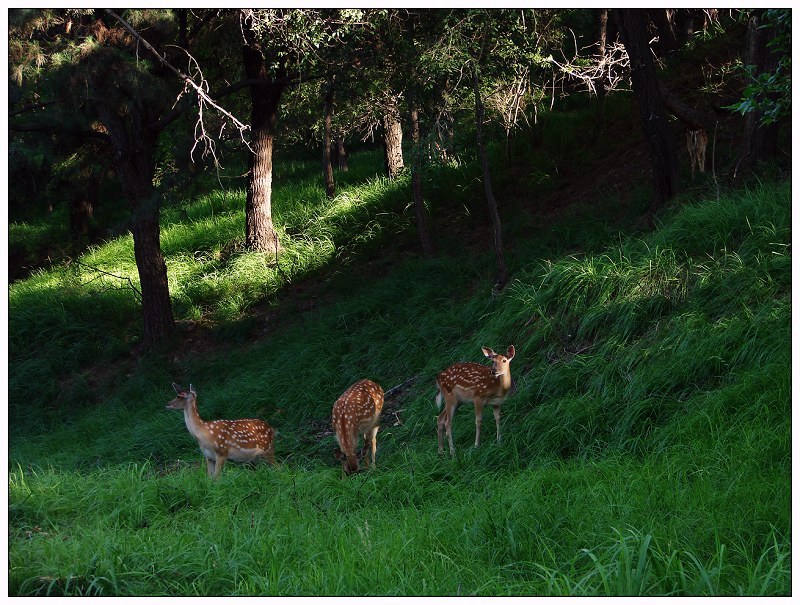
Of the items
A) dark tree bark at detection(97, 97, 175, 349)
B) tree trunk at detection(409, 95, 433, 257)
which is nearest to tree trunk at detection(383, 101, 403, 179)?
tree trunk at detection(409, 95, 433, 257)

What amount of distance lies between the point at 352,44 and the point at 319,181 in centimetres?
Answer: 779

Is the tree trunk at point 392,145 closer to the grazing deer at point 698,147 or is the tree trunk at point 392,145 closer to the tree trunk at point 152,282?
the tree trunk at point 152,282

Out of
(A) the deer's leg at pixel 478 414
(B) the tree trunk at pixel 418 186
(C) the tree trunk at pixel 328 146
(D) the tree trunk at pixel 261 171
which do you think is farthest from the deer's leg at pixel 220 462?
(C) the tree trunk at pixel 328 146

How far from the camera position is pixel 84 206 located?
21.3 m

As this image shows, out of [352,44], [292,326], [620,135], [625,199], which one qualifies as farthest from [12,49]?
[620,135]

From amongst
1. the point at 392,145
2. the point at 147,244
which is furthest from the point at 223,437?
the point at 392,145

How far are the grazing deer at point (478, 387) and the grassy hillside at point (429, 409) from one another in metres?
0.26

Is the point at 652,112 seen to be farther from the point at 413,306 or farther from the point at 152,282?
the point at 152,282

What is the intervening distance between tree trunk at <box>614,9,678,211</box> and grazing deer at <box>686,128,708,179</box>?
727mm

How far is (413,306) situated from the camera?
501 inches

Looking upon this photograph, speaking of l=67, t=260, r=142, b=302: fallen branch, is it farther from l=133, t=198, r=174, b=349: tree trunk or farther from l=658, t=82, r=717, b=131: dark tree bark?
l=658, t=82, r=717, b=131: dark tree bark

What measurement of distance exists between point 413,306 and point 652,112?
4007 millimetres

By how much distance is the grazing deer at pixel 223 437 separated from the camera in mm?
8484
